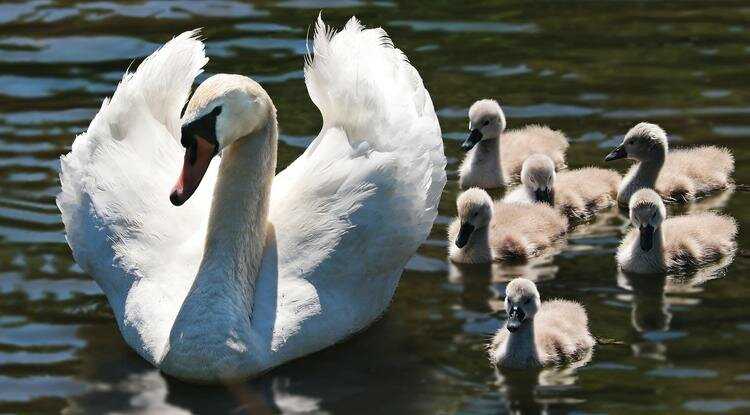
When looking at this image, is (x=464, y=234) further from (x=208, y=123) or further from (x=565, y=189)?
(x=208, y=123)

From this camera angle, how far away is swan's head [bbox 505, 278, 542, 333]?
8.88 m

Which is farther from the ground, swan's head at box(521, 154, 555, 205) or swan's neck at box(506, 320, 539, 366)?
swan's head at box(521, 154, 555, 205)

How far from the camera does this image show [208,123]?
8.54 m

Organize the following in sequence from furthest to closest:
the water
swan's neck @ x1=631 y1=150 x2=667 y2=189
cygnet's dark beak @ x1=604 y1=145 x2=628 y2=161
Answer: cygnet's dark beak @ x1=604 y1=145 x2=628 y2=161
swan's neck @ x1=631 y1=150 x2=667 y2=189
the water

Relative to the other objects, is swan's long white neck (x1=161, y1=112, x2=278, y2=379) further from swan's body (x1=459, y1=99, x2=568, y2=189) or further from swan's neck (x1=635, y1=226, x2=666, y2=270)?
swan's body (x1=459, y1=99, x2=568, y2=189)

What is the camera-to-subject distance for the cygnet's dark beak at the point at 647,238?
10.1 meters

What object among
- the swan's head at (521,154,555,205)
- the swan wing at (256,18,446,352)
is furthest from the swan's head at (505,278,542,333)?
the swan's head at (521,154,555,205)

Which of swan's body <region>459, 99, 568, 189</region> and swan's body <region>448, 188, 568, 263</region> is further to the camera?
swan's body <region>459, 99, 568, 189</region>

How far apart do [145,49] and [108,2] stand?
1505 millimetres

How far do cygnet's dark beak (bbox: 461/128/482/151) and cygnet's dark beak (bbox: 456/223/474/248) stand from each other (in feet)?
4.76

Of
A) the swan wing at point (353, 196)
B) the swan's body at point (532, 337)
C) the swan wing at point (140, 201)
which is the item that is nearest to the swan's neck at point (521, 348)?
the swan's body at point (532, 337)

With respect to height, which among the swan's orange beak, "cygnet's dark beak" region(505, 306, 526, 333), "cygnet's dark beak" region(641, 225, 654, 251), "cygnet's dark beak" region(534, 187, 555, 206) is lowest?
"cygnet's dark beak" region(534, 187, 555, 206)

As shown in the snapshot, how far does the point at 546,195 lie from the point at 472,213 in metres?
0.88

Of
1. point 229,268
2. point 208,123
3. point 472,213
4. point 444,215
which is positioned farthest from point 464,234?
point 208,123
